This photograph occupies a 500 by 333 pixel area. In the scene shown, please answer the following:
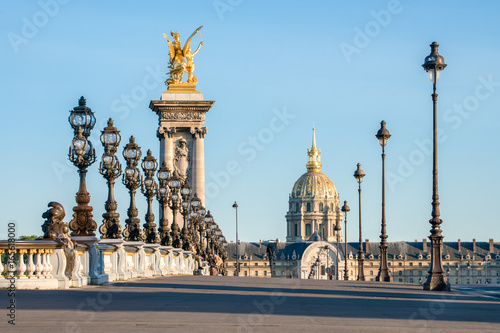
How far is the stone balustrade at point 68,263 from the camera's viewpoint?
893 inches

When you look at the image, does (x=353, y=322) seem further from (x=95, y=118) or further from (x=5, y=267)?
(x=95, y=118)

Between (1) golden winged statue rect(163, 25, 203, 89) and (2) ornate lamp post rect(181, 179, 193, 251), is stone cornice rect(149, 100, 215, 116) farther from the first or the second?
(2) ornate lamp post rect(181, 179, 193, 251)

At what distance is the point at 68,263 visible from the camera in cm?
2438

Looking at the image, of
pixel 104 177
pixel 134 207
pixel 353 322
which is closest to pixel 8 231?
pixel 353 322

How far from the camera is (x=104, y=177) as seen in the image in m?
31.2

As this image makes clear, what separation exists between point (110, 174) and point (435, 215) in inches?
391

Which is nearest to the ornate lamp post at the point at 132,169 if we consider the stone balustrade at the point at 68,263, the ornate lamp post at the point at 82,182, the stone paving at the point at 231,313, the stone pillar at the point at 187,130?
the stone balustrade at the point at 68,263

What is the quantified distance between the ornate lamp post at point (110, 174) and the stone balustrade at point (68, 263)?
0.62 m

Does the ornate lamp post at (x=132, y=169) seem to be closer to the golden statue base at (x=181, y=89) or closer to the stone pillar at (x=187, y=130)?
the stone pillar at (x=187, y=130)

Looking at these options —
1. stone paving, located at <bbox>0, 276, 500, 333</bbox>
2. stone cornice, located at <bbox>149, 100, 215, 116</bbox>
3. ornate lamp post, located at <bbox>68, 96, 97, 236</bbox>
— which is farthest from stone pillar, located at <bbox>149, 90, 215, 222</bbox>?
stone paving, located at <bbox>0, 276, 500, 333</bbox>

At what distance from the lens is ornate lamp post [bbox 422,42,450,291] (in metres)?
32.1

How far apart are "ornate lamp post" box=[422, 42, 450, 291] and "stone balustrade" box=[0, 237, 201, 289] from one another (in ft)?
29.6

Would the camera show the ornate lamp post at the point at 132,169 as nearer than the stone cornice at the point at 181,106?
Yes

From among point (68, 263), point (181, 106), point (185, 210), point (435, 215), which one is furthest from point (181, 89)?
point (68, 263)
